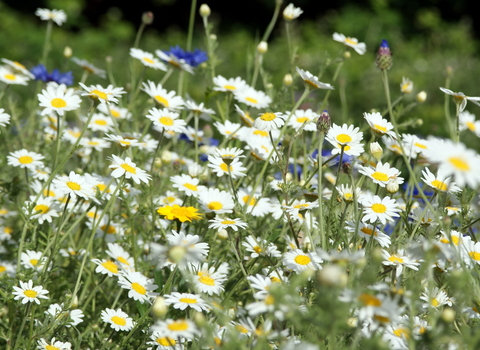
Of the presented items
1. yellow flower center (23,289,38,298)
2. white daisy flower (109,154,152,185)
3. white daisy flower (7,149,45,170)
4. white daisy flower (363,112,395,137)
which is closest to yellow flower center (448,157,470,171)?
white daisy flower (363,112,395,137)

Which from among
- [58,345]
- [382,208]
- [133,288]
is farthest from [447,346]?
[58,345]

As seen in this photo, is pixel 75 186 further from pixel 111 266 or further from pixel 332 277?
pixel 332 277

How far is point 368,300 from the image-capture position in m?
0.81

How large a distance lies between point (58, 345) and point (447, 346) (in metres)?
0.81

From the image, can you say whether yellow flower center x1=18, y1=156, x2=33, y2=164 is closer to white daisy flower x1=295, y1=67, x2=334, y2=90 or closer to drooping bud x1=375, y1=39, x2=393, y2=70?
white daisy flower x1=295, y1=67, x2=334, y2=90

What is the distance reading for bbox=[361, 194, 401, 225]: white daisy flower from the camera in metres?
1.24

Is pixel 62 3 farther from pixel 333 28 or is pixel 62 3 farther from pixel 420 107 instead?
pixel 420 107

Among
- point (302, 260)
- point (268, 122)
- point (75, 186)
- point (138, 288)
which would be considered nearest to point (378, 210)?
point (302, 260)

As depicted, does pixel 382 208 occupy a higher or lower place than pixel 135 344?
higher

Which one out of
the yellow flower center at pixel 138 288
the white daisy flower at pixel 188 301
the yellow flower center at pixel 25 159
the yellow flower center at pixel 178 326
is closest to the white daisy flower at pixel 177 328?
the yellow flower center at pixel 178 326

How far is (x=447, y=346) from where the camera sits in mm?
907

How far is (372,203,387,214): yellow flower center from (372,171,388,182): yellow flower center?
60 mm

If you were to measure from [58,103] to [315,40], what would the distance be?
5387 millimetres

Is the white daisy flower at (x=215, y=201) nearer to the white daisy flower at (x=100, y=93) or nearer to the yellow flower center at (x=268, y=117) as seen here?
the yellow flower center at (x=268, y=117)
